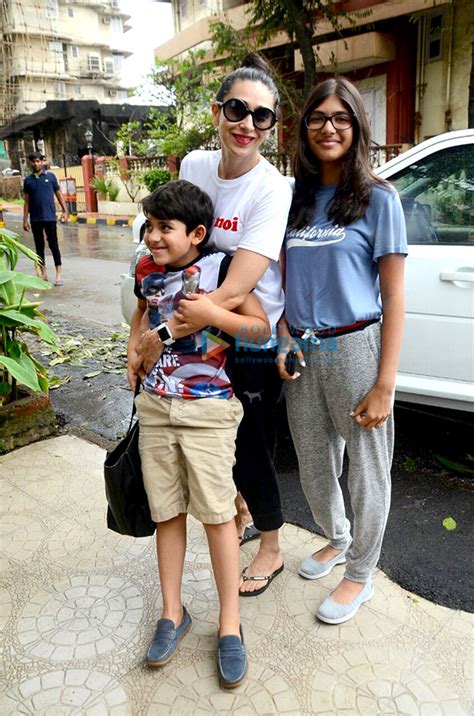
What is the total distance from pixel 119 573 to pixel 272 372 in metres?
1.02

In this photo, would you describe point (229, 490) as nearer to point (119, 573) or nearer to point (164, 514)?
point (164, 514)

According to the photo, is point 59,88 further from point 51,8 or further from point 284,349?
point 284,349

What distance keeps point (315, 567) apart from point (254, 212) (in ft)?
4.45

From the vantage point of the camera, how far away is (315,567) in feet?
7.71

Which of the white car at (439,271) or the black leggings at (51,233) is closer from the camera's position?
the white car at (439,271)

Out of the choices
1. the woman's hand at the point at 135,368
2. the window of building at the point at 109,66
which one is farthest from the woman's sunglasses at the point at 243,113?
the window of building at the point at 109,66

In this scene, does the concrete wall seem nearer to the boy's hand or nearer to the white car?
the white car

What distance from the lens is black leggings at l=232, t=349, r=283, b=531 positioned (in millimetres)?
2094

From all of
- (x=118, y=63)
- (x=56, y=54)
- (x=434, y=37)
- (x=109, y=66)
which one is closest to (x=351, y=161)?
(x=434, y=37)

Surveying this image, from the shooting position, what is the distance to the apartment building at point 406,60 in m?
11.7

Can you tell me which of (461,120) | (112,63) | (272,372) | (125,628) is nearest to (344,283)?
(272,372)

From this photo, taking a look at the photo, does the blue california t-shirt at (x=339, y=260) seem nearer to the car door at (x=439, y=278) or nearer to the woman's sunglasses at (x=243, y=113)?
the woman's sunglasses at (x=243, y=113)

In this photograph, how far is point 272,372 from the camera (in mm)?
2139

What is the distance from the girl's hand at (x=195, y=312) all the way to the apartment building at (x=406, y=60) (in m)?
10.6
